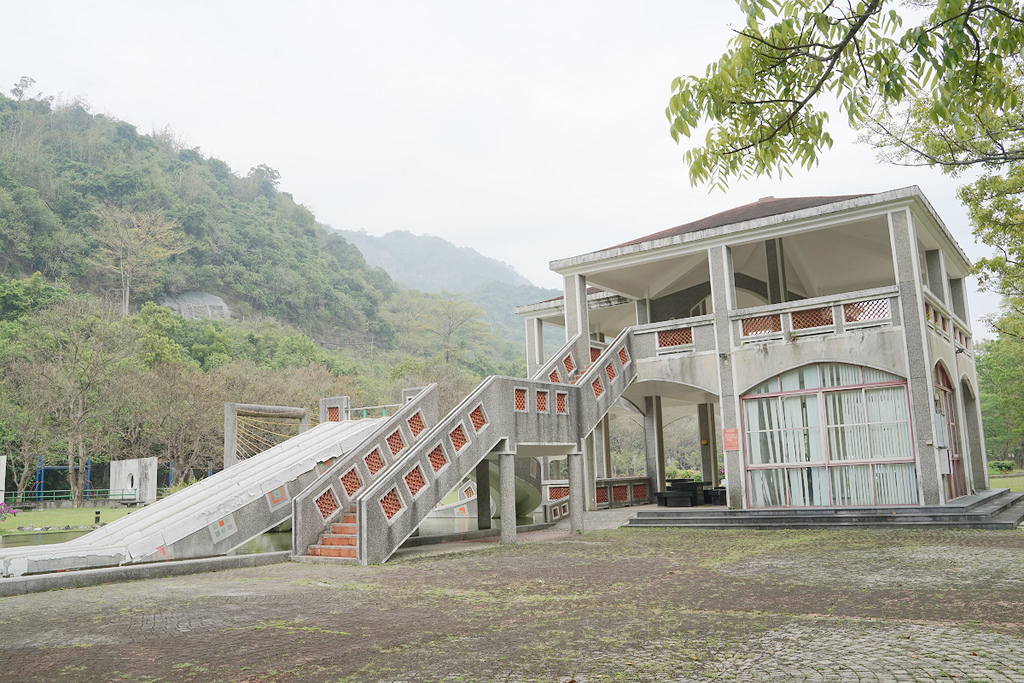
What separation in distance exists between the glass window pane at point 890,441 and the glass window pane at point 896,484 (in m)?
0.18

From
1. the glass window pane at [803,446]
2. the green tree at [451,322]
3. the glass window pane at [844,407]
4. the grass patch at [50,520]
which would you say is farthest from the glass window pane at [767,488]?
the green tree at [451,322]

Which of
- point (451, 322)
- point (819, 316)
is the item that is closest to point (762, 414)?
point (819, 316)

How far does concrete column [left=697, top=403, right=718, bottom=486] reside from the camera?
2456cm

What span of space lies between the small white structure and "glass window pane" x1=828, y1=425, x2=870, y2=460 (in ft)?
81.3

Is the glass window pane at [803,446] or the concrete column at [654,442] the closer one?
the glass window pane at [803,446]

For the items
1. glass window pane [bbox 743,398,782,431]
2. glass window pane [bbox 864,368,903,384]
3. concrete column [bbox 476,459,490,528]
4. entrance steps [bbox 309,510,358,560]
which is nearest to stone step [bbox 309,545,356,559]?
entrance steps [bbox 309,510,358,560]

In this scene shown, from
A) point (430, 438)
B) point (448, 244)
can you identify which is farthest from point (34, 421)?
point (448, 244)

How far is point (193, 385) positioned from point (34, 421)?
Answer: 6.48 metres

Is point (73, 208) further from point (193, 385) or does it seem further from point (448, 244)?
point (448, 244)

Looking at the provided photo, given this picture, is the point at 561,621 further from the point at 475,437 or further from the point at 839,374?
the point at 839,374

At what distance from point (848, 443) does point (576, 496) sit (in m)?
5.28

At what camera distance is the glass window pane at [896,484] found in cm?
1429

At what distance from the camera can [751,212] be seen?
18.1m

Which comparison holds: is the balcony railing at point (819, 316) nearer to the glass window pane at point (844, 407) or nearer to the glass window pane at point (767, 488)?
the glass window pane at point (844, 407)
